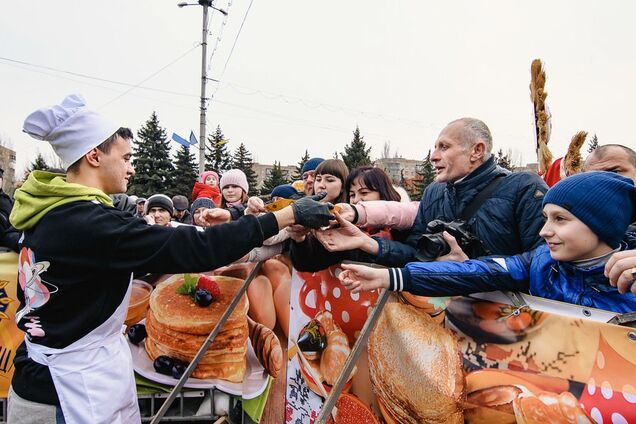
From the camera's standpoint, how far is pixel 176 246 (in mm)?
2070

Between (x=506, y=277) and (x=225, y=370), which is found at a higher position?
(x=506, y=277)

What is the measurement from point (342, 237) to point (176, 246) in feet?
3.48

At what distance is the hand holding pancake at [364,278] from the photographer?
2.15 metres

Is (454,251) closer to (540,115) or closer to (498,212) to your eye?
(498,212)

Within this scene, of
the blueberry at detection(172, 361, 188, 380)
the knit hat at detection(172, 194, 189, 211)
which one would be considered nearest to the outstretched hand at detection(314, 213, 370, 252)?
the blueberry at detection(172, 361, 188, 380)

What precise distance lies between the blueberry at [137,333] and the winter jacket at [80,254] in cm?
159

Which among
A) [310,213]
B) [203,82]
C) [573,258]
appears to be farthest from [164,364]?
[203,82]

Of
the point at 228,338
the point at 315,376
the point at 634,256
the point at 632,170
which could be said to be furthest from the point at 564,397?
the point at 228,338

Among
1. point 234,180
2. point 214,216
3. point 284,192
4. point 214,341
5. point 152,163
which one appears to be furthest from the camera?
point 152,163

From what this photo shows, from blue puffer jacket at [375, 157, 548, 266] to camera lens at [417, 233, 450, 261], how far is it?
0.38 m

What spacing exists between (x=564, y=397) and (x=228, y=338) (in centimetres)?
259

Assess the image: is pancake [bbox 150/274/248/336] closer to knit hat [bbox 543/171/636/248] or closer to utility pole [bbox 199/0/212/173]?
knit hat [bbox 543/171/636/248]

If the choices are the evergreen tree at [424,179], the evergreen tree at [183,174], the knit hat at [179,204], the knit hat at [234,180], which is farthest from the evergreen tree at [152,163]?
the knit hat at [234,180]

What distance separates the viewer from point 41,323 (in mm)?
2105
